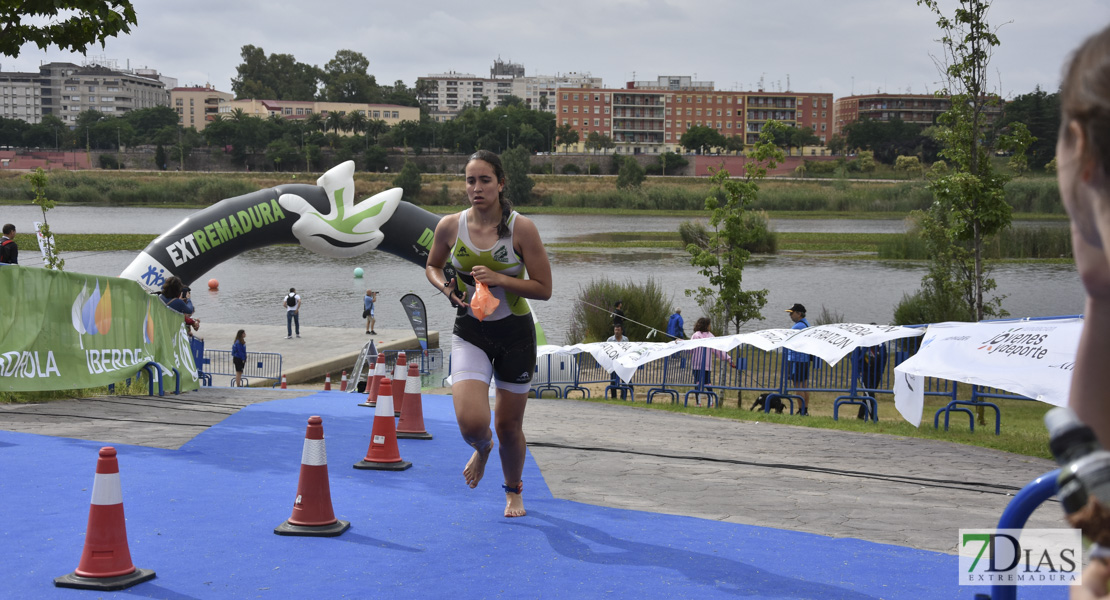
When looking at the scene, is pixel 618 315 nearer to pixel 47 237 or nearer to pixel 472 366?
pixel 47 237

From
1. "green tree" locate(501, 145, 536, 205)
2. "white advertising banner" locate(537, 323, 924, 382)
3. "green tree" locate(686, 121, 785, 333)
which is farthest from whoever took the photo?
"green tree" locate(501, 145, 536, 205)

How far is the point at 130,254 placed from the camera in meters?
52.8

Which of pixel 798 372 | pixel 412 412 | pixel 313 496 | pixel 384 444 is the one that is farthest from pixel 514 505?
pixel 798 372

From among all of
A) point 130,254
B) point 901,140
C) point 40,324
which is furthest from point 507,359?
point 901,140

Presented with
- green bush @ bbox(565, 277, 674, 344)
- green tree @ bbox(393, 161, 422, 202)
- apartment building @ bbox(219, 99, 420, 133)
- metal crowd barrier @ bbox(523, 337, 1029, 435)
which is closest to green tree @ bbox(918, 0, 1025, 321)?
metal crowd barrier @ bbox(523, 337, 1029, 435)

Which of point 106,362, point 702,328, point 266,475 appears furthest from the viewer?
point 702,328

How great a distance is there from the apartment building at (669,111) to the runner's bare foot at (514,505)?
599 feet

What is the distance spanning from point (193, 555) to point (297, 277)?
45.8 metres

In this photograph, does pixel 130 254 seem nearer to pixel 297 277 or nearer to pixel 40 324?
pixel 297 277

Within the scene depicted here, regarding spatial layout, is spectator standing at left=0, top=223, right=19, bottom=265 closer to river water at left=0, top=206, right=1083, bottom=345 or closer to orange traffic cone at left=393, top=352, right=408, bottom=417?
orange traffic cone at left=393, top=352, right=408, bottom=417

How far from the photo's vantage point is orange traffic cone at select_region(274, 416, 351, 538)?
5016 millimetres

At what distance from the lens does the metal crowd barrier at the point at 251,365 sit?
2061cm

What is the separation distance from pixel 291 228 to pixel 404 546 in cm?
1422

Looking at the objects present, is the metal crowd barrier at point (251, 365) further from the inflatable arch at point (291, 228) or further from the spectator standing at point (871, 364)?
the spectator standing at point (871, 364)
